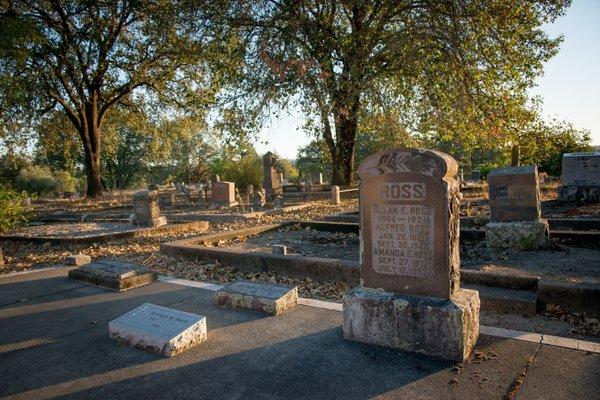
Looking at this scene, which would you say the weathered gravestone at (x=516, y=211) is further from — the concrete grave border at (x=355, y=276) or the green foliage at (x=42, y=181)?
the green foliage at (x=42, y=181)

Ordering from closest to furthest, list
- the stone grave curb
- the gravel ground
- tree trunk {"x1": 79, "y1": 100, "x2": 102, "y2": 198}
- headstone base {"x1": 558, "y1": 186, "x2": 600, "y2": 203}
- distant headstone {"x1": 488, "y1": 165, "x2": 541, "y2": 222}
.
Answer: the gravel ground < distant headstone {"x1": 488, "y1": 165, "x2": 541, "y2": 222} < the stone grave curb < headstone base {"x1": 558, "y1": 186, "x2": 600, "y2": 203} < tree trunk {"x1": 79, "y1": 100, "x2": 102, "y2": 198}

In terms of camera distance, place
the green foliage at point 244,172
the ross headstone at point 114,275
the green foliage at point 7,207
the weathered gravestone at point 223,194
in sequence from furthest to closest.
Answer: the green foliage at point 244,172 → the weathered gravestone at point 223,194 → the green foliage at point 7,207 → the ross headstone at point 114,275

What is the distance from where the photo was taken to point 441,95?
16453 millimetres

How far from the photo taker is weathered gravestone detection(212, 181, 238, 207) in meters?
19.7

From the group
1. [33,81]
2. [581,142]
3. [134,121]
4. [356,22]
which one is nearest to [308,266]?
[356,22]

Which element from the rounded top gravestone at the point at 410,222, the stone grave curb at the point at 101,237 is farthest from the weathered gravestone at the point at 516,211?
the stone grave curb at the point at 101,237

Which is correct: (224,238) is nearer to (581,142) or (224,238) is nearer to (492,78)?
(492,78)

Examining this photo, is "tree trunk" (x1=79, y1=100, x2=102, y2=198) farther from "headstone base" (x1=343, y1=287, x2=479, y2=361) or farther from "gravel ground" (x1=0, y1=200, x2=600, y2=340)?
"headstone base" (x1=343, y1=287, x2=479, y2=361)

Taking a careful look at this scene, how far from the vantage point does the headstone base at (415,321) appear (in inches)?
130

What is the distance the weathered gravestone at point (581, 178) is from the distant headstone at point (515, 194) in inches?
305

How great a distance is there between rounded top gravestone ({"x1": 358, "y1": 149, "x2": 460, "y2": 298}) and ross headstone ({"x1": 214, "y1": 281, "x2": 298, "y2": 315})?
1.22 metres

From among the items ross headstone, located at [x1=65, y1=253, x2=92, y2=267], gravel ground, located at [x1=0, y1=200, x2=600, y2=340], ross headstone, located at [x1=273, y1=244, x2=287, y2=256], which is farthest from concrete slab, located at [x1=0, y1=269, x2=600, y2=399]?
ross headstone, located at [x1=65, y1=253, x2=92, y2=267]

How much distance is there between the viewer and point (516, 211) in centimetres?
806

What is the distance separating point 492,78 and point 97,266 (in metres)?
14.5
